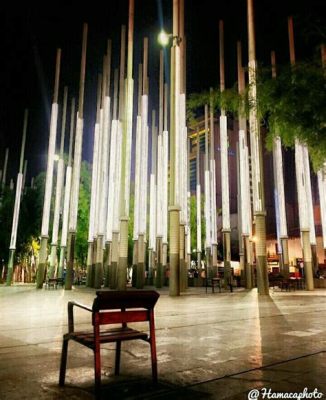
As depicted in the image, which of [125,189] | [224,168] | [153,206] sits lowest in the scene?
[125,189]

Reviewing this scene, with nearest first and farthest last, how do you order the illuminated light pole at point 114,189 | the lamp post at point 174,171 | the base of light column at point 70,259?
the lamp post at point 174,171
the illuminated light pole at point 114,189
the base of light column at point 70,259

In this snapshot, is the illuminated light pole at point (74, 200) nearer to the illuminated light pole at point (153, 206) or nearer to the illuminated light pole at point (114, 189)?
the illuminated light pole at point (114, 189)

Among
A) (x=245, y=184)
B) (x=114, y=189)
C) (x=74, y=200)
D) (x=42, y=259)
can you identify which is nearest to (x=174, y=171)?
(x=114, y=189)

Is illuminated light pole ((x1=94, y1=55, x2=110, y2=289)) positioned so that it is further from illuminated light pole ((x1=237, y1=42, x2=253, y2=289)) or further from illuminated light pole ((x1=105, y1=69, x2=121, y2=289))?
illuminated light pole ((x1=237, y1=42, x2=253, y2=289))

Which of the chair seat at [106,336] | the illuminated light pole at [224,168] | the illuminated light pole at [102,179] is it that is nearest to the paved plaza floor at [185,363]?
the chair seat at [106,336]

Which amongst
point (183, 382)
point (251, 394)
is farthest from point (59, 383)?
point (251, 394)

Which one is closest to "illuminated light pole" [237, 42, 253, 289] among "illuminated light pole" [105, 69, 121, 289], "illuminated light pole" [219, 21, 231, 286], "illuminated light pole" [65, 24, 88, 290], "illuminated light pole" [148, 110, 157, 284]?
"illuminated light pole" [219, 21, 231, 286]

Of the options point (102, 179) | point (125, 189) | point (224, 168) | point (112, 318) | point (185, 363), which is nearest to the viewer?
point (112, 318)

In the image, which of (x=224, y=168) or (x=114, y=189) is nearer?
(x=114, y=189)

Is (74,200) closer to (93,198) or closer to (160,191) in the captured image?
(93,198)

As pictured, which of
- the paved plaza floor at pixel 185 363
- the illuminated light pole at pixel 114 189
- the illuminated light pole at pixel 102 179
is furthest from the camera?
the illuminated light pole at pixel 102 179

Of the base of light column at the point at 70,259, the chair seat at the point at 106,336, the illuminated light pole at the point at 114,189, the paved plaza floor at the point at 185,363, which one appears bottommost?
the paved plaza floor at the point at 185,363

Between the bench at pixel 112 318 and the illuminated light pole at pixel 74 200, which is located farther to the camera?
the illuminated light pole at pixel 74 200

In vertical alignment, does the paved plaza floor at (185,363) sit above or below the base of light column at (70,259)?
below
